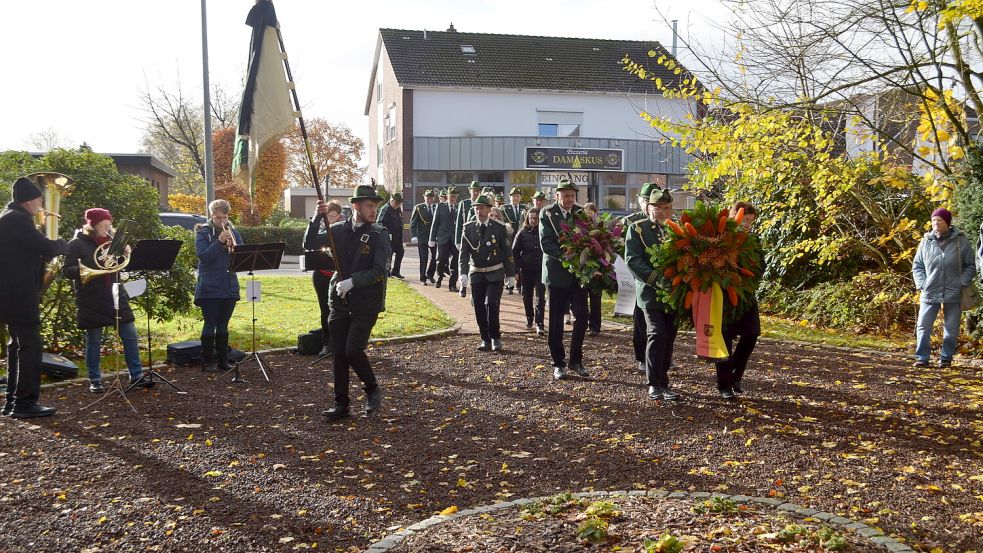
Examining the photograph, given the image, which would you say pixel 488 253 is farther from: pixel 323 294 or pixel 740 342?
pixel 740 342

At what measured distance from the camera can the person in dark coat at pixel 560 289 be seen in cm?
929

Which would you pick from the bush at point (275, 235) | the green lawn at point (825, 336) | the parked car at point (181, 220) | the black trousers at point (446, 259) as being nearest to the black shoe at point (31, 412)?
the green lawn at point (825, 336)

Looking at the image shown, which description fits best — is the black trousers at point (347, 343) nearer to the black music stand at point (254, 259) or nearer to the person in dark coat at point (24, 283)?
the black music stand at point (254, 259)

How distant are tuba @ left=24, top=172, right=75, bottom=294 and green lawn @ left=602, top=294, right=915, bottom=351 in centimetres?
665

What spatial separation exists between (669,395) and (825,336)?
5766mm

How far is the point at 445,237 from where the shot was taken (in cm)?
1862

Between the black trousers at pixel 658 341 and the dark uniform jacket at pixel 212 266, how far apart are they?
4.58 meters

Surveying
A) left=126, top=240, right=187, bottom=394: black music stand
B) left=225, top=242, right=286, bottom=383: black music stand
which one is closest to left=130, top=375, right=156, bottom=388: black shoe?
left=126, top=240, right=187, bottom=394: black music stand

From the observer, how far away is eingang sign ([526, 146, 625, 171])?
38969 mm

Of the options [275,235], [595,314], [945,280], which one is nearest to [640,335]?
[595,314]

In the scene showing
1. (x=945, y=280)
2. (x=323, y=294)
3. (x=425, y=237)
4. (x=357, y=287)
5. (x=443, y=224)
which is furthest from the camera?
(x=425, y=237)

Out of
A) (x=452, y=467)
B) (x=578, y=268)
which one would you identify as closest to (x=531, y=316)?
(x=578, y=268)

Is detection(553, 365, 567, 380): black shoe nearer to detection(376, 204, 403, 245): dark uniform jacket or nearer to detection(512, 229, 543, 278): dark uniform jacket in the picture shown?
detection(512, 229, 543, 278): dark uniform jacket

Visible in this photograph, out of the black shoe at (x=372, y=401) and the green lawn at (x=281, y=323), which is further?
the green lawn at (x=281, y=323)
